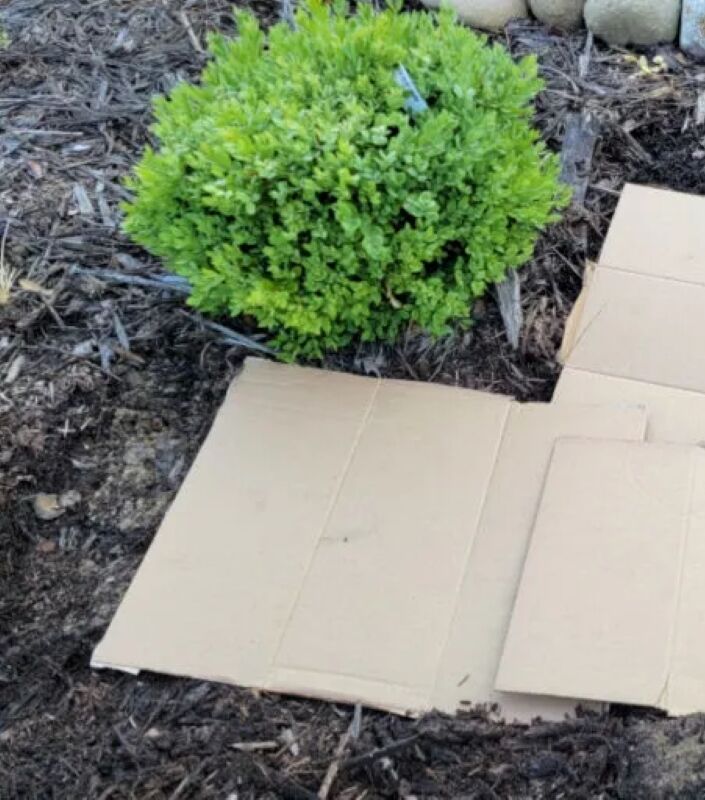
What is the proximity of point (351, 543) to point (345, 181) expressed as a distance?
78 centimetres

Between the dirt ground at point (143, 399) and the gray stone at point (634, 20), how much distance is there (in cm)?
8

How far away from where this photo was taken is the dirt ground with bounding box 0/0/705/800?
2057 millimetres

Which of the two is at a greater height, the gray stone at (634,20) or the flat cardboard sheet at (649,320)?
the gray stone at (634,20)

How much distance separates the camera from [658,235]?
→ 3.04 meters

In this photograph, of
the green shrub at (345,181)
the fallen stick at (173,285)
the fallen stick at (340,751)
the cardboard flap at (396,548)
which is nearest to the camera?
the fallen stick at (340,751)

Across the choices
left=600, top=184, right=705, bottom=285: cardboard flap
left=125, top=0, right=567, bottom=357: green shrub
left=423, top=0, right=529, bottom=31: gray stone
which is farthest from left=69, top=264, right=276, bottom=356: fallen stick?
left=423, top=0, right=529, bottom=31: gray stone

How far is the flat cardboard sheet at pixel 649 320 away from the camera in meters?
2.65

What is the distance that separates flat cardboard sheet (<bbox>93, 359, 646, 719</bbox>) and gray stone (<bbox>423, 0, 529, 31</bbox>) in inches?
67.8

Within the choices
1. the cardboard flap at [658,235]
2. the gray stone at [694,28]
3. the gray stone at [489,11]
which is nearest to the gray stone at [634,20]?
the gray stone at [694,28]

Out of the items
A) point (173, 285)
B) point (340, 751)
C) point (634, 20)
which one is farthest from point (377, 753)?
point (634, 20)

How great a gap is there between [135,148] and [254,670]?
6.20 ft

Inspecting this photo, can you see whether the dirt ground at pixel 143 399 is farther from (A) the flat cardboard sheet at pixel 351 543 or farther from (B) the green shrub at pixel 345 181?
(B) the green shrub at pixel 345 181

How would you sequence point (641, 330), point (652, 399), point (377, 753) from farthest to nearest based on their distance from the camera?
point (641, 330) < point (652, 399) < point (377, 753)

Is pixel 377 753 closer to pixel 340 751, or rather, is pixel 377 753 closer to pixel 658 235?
pixel 340 751
